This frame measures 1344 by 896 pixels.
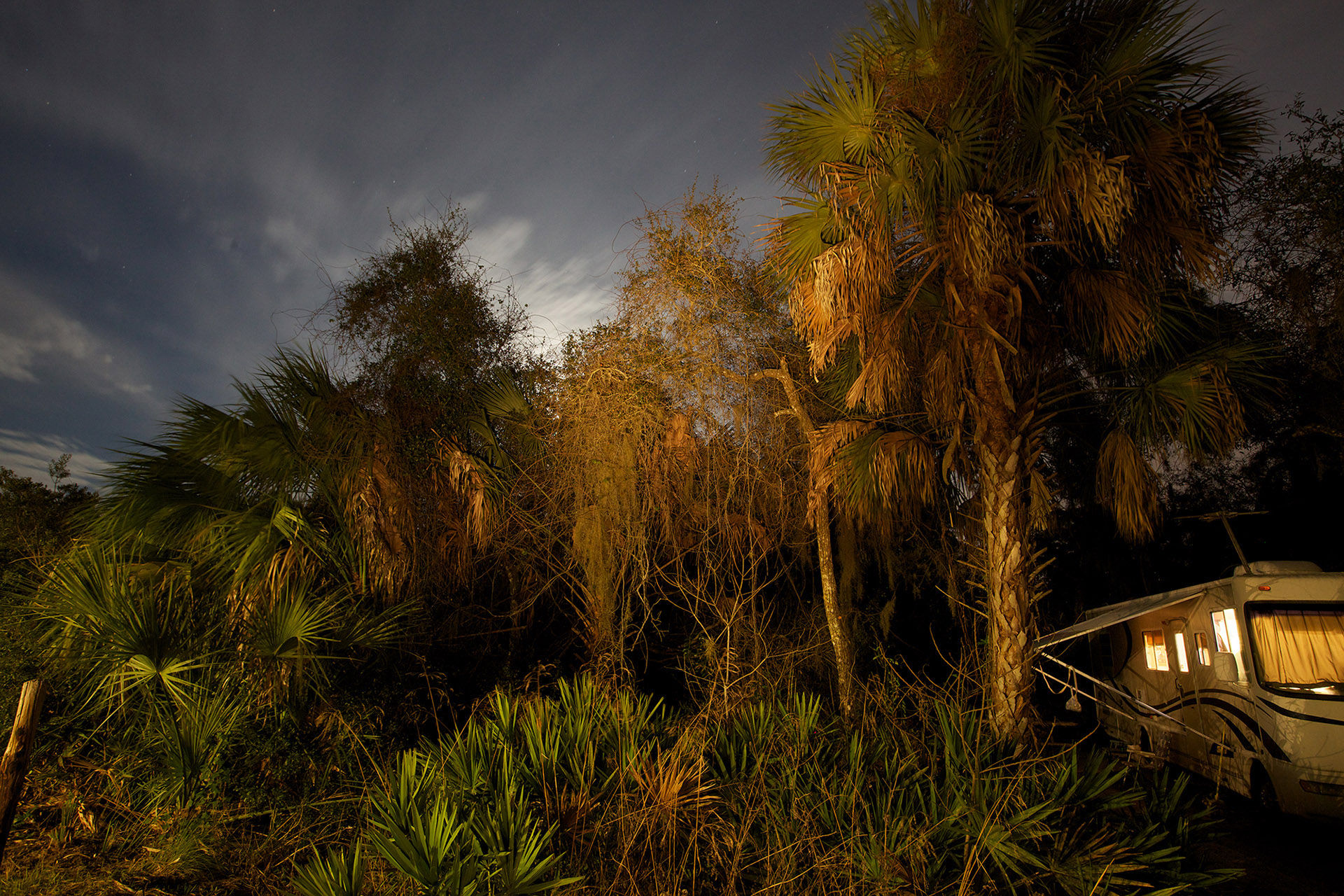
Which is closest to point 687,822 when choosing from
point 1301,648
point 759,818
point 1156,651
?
point 759,818

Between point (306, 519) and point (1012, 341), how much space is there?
21.7 feet

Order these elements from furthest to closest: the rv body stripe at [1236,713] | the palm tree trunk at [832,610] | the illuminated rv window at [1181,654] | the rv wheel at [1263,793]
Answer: the illuminated rv window at [1181,654], the palm tree trunk at [832,610], the rv wheel at [1263,793], the rv body stripe at [1236,713]

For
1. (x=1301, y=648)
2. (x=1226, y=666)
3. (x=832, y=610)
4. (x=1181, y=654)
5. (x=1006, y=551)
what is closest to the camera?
(x=1006, y=551)

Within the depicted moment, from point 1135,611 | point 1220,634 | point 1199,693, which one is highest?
point 1135,611

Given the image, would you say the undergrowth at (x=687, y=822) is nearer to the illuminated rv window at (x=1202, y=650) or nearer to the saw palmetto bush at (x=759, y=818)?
the saw palmetto bush at (x=759, y=818)

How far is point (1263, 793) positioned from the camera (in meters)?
6.69

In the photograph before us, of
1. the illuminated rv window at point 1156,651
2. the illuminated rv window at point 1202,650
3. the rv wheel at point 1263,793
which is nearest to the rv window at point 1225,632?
the illuminated rv window at point 1202,650

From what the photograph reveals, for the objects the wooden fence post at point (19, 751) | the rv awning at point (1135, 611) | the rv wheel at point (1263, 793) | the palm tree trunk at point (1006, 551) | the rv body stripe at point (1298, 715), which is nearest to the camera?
the wooden fence post at point (19, 751)

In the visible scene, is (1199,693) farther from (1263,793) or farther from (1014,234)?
(1014,234)

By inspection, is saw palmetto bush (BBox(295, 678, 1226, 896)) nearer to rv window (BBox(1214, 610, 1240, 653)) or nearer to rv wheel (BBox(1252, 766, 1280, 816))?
rv wheel (BBox(1252, 766, 1280, 816))

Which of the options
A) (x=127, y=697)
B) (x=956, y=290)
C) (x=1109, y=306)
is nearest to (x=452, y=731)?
(x=127, y=697)

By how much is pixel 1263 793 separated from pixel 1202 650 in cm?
155

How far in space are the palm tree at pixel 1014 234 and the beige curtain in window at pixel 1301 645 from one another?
140cm

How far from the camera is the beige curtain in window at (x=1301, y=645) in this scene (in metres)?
6.27
